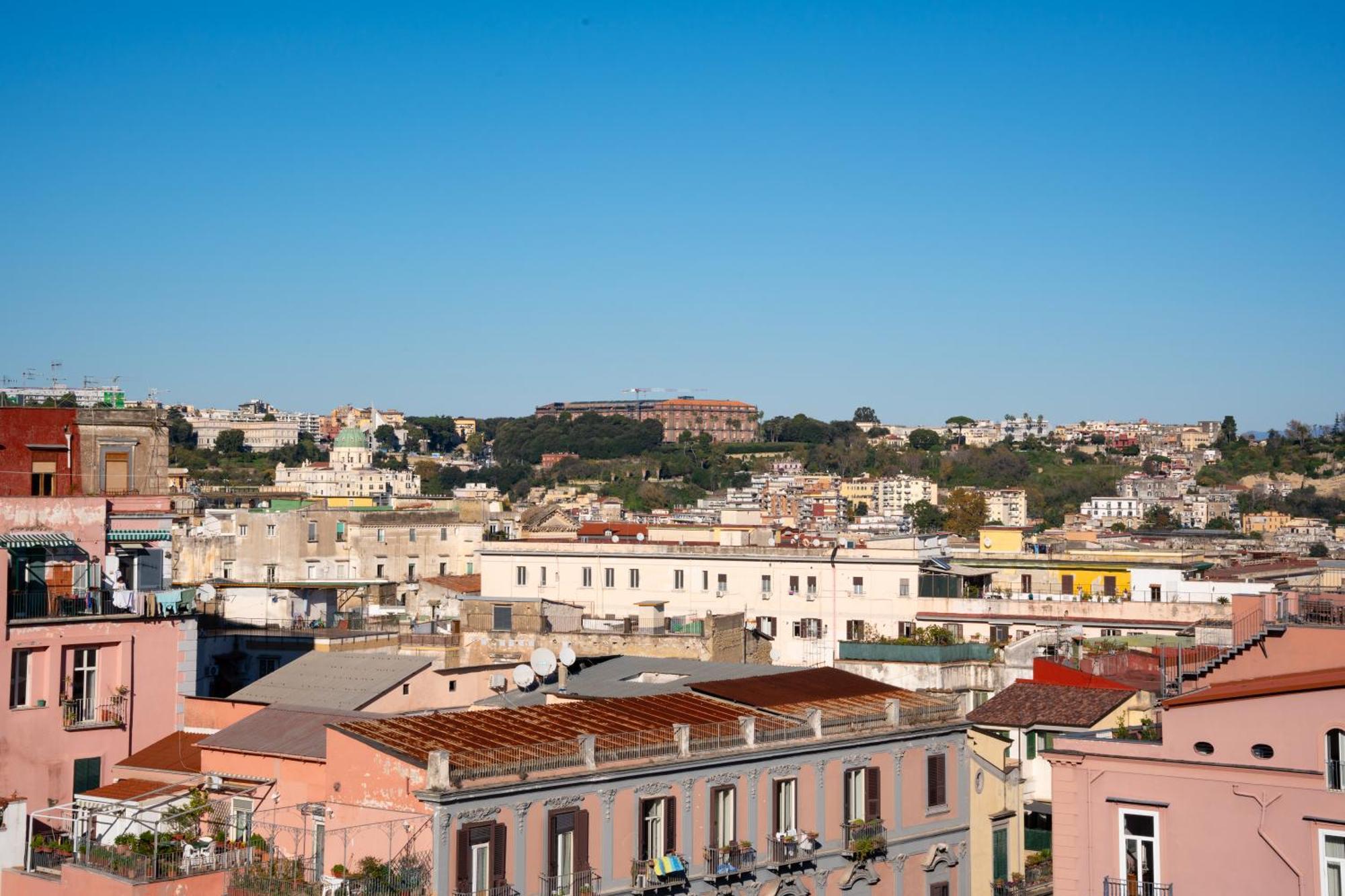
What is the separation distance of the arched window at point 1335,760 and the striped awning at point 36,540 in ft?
73.7

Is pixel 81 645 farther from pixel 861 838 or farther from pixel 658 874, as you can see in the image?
pixel 861 838

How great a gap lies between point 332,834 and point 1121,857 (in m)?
11.9

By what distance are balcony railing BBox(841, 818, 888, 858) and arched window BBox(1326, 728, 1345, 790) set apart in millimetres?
10477

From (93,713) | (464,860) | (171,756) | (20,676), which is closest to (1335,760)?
(464,860)

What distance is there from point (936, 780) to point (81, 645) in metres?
16.8

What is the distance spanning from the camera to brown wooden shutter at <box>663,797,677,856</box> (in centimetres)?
2822

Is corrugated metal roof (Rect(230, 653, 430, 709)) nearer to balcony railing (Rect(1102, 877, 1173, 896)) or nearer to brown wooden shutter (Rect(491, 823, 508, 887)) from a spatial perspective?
brown wooden shutter (Rect(491, 823, 508, 887))

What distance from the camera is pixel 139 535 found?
3425cm

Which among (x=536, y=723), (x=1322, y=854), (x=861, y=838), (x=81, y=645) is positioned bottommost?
(x=861, y=838)

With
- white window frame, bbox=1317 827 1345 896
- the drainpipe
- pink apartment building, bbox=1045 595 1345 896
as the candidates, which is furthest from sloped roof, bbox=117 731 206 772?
white window frame, bbox=1317 827 1345 896

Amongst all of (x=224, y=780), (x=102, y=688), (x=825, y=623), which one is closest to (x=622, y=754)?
(x=224, y=780)


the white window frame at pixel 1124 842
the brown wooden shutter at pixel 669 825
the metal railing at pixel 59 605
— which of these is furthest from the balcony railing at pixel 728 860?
the metal railing at pixel 59 605

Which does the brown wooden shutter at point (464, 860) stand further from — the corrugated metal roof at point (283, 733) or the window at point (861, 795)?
the window at point (861, 795)

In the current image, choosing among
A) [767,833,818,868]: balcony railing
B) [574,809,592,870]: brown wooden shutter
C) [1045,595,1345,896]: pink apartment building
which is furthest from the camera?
[767,833,818,868]: balcony railing
